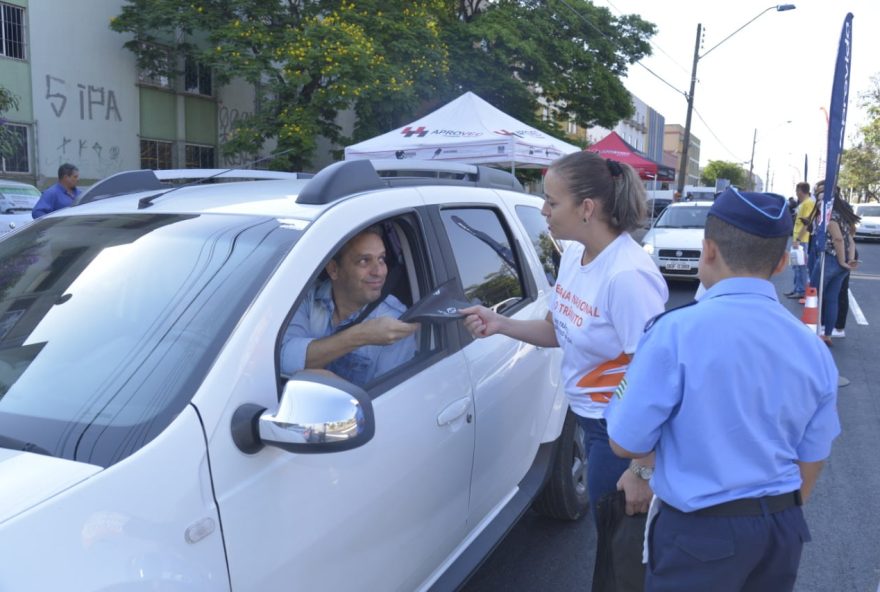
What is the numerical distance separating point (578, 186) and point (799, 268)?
420 inches

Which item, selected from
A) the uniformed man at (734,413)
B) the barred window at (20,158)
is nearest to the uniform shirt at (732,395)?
the uniformed man at (734,413)

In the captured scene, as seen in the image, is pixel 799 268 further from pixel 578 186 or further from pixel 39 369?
pixel 39 369

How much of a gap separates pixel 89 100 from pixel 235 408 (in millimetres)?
19029

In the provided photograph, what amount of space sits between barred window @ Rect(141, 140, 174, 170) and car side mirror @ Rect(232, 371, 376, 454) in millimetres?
20143

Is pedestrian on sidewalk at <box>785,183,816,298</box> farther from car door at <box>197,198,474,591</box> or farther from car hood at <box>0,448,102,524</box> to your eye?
car hood at <box>0,448,102,524</box>

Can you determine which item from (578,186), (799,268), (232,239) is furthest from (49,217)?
(799,268)

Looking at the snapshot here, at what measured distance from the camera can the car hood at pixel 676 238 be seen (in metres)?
12.5

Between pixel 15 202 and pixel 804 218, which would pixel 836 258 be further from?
pixel 15 202

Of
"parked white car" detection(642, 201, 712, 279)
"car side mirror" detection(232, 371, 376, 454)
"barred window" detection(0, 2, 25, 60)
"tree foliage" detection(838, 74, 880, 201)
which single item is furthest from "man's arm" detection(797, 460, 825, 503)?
"tree foliage" detection(838, 74, 880, 201)

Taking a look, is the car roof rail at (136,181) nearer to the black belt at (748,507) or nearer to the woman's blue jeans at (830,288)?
the black belt at (748,507)

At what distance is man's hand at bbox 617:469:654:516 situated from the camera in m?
2.05

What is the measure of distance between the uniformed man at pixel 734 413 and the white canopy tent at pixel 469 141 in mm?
8549

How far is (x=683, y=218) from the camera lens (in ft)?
46.0

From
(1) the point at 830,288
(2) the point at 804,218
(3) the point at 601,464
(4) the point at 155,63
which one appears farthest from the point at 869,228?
(3) the point at 601,464
